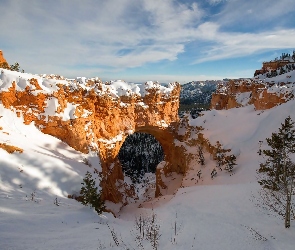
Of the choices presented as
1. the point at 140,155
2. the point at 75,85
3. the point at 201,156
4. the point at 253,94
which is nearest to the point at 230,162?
the point at 201,156

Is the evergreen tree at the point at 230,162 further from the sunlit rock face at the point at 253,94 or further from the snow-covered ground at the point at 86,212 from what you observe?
the sunlit rock face at the point at 253,94

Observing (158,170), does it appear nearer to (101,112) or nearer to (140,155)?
(101,112)

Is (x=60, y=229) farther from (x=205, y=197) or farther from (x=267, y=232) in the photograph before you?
(x=205, y=197)

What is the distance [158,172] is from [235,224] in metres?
22.7

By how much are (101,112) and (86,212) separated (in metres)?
17.2

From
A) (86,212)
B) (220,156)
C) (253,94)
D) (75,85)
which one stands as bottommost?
(86,212)

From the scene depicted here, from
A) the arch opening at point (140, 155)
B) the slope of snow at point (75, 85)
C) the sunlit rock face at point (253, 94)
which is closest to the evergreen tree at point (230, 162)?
the slope of snow at point (75, 85)

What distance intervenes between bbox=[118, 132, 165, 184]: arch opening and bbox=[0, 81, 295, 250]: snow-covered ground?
49.4 m

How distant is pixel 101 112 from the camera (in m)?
27.9

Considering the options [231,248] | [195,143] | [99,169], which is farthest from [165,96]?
[231,248]

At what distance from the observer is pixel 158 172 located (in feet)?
107

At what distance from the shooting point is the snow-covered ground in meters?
7.70

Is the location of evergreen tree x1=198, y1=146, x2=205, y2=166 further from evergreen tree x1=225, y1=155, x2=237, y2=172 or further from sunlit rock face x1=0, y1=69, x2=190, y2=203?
evergreen tree x1=225, y1=155, x2=237, y2=172

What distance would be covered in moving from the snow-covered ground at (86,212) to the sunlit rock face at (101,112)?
1.47 m
